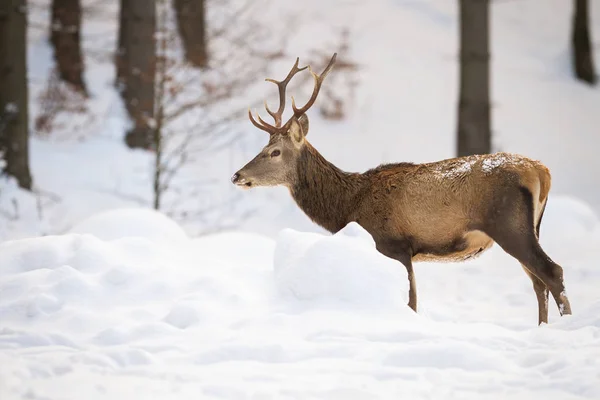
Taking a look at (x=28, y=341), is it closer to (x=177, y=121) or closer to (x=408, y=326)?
(x=408, y=326)

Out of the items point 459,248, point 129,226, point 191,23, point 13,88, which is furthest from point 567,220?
point 191,23

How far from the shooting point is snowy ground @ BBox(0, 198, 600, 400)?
13.6ft

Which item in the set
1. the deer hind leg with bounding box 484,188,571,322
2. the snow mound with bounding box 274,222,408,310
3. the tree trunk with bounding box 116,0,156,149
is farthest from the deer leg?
the tree trunk with bounding box 116,0,156,149

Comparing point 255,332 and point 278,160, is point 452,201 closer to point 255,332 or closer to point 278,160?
point 278,160

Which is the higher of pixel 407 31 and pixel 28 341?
pixel 407 31

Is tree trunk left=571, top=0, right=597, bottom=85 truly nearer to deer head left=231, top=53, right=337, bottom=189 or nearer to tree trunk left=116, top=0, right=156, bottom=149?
tree trunk left=116, top=0, right=156, bottom=149

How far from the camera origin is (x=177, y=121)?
15.1m

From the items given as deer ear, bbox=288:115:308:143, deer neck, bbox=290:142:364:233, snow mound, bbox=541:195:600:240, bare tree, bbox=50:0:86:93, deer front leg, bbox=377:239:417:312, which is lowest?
snow mound, bbox=541:195:600:240

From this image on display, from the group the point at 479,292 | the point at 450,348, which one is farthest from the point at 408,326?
the point at 479,292

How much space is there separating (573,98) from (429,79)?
3.05 metres

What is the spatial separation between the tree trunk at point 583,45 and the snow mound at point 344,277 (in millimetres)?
14010

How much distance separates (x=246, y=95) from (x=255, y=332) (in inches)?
423

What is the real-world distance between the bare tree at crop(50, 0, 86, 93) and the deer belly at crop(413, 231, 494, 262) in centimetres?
936

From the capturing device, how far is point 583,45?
1812 cm
